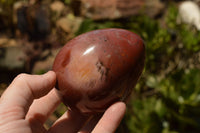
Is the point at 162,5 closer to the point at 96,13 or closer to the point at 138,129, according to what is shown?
the point at 96,13

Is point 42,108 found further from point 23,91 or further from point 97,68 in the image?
point 97,68

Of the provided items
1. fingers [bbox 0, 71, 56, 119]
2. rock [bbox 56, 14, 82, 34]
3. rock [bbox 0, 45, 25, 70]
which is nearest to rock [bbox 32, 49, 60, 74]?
rock [bbox 0, 45, 25, 70]

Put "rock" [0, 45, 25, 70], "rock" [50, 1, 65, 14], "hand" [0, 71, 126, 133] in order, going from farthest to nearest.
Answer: "rock" [50, 1, 65, 14], "rock" [0, 45, 25, 70], "hand" [0, 71, 126, 133]

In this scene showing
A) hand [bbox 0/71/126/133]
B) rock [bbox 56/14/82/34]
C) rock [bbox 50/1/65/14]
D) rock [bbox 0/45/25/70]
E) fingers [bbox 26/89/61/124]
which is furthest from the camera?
rock [bbox 50/1/65/14]

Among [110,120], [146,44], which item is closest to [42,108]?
[110,120]

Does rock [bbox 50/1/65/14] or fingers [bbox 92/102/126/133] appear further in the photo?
rock [bbox 50/1/65/14]

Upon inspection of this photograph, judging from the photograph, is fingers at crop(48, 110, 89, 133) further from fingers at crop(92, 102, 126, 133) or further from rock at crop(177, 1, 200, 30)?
rock at crop(177, 1, 200, 30)

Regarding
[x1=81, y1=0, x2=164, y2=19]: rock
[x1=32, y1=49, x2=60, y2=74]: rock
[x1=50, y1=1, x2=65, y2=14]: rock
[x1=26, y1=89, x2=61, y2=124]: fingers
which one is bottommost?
[x1=32, y1=49, x2=60, y2=74]: rock
